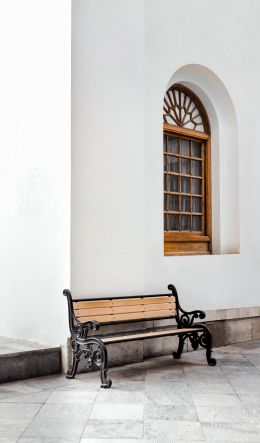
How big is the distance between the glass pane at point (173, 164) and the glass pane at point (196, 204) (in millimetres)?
621

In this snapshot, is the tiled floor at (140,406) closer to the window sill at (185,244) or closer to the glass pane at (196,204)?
the window sill at (185,244)

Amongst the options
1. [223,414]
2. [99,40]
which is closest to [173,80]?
[99,40]

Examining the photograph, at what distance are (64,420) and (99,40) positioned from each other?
4161mm

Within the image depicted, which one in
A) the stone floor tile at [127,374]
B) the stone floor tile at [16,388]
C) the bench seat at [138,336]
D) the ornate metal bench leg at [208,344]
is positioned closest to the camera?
the stone floor tile at [16,388]

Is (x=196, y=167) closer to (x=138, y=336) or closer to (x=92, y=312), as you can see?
(x=92, y=312)

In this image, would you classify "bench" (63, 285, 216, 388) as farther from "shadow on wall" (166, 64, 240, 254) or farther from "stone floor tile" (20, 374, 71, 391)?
"shadow on wall" (166, 64, 240, 254)

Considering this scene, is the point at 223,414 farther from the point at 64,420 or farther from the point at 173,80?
the point at 173,80

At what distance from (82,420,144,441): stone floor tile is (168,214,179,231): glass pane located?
4.06 m

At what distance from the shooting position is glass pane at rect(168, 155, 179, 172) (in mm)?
8109

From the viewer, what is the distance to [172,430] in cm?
416

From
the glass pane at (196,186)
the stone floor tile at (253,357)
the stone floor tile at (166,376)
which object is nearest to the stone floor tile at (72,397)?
the stone floor tile at (166,376)

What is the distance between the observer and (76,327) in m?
5.70

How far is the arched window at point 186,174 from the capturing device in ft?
26.6

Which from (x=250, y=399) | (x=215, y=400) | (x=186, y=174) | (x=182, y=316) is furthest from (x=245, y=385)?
(x=186, y=174)
